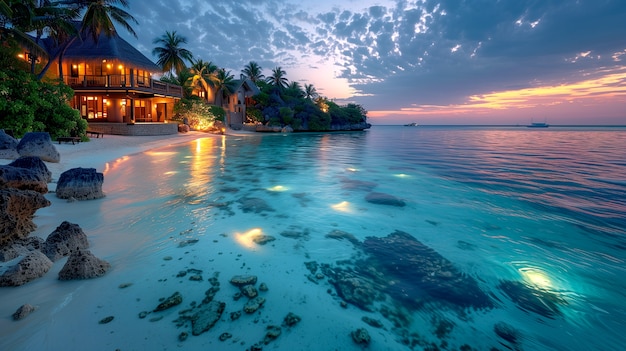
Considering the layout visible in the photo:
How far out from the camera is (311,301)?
12.1 feet

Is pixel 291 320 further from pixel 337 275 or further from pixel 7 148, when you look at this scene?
pixel 7 148

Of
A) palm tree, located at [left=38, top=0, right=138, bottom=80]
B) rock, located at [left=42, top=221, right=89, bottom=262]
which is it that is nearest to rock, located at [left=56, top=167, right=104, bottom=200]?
rock, located at [left=42, top=221, right=89, bottom=262]

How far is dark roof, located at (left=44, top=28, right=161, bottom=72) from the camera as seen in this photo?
23531mm

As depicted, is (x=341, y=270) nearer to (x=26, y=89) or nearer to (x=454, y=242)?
(x=454, y=242)

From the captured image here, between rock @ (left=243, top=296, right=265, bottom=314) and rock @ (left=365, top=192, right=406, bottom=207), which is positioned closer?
rock @ (left=243, top=296, right=265, bottom=314)

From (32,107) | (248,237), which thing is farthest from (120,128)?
(248,237)

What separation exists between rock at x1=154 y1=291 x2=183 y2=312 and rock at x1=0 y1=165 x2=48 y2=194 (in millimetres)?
4596

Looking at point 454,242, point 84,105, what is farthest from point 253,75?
point 454,242

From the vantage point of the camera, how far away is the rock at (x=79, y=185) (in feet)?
23.1

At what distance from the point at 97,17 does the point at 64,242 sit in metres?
23.7

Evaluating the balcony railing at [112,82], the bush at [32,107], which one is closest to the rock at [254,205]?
the bush at [32,107]

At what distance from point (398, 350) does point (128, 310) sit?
2942mm

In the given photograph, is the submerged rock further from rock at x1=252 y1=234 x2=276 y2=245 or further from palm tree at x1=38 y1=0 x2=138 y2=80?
palm tree at x1=38 y1=0 x2=138 y2=80

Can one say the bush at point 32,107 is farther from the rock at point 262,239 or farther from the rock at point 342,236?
the rock at point 342,236
